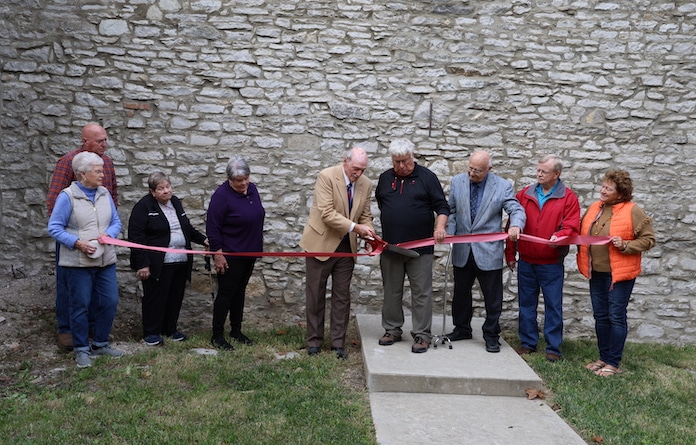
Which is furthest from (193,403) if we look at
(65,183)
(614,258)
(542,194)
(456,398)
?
(614,258)

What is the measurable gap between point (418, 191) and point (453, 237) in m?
0.51

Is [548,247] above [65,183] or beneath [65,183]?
beneath

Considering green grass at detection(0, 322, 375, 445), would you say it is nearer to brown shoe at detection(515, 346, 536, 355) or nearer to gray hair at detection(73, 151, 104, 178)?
gray hair at detection(73, 151, 104, 178)

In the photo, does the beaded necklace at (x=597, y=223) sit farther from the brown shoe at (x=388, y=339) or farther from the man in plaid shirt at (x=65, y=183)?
the man in plaid shirt at (x=65, y=183)

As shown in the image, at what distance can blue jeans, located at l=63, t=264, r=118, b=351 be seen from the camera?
5.15 metres

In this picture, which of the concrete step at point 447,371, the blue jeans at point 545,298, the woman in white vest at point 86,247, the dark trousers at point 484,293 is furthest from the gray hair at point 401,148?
the woman in white vest at point 86,247

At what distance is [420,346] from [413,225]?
1010mm

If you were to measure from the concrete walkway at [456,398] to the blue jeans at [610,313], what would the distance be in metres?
0.79

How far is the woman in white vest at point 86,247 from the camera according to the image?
5039 mm

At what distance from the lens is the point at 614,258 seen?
532 centimetres

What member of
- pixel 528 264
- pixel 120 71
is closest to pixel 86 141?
pixel 120 71

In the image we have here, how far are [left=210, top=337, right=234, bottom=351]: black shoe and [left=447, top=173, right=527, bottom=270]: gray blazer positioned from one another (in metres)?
2.16

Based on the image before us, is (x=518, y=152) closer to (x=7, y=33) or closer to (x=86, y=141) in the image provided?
(x=86, y=141)

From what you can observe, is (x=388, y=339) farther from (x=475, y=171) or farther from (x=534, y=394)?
(x=475, y=171)
